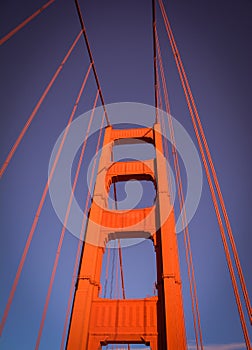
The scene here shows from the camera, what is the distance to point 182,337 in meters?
5.83

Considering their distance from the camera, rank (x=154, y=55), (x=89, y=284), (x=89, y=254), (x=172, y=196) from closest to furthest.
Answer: (x=89, y=284) < (x=89, y=254) < (x=172, y=196) < (x=154, y=55)

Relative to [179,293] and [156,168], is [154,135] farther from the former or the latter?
[179,293]

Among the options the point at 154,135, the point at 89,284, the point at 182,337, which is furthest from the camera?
the point at 154,135

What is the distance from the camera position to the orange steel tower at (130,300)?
246 inches

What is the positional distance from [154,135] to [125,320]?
902 centimetres

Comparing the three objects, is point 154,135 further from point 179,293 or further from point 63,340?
point 63,340

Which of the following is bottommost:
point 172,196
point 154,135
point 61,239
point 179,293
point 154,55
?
point 179,293

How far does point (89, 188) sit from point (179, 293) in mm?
5424

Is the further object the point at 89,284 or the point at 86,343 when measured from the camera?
the point at 89,284

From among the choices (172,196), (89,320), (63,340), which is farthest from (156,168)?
(63,340)

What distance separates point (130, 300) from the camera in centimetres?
711

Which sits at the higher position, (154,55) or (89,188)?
(154,55)

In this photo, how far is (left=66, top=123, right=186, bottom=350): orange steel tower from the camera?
6.24m

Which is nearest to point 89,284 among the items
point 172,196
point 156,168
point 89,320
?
point 89,320
